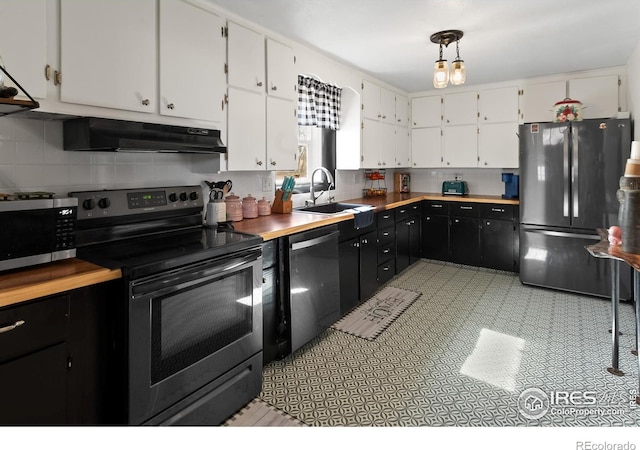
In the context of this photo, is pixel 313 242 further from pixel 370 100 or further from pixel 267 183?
pixel 370 100

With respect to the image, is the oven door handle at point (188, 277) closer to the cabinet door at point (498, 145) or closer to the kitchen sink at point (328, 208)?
the kitchen sink at point (328, 208)

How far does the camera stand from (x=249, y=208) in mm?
2879

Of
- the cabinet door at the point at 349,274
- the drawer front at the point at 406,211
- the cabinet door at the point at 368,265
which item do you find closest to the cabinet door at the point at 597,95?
the drawer front at the point at 406,211

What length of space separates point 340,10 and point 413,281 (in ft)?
9.52

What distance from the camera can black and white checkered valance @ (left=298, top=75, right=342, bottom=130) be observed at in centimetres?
359

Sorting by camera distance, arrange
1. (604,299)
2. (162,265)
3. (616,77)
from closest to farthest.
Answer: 1. (162,265)
2. (604,299)
3. (616,77)

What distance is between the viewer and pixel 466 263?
4.87 metres

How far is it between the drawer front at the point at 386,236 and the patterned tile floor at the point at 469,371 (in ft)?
2.54

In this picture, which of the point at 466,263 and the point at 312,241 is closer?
the point at 312,241

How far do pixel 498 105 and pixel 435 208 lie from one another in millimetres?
1492

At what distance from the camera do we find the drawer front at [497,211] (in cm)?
446

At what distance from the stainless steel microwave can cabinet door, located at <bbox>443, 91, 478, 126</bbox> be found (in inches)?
A: 185

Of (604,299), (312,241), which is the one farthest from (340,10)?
(604,299)
